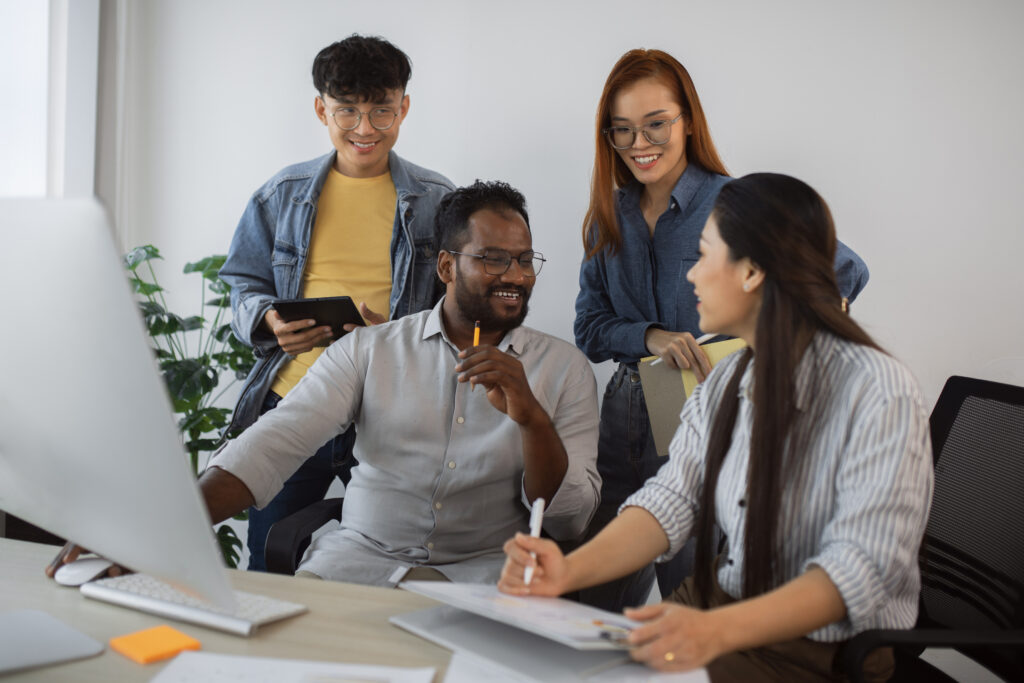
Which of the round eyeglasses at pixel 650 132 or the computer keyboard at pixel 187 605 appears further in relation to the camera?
the round eyeglasses at pixel 650 132

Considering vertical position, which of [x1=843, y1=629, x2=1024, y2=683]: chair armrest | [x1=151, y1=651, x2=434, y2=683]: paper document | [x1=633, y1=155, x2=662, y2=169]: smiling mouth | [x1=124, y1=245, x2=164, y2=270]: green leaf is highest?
[x1=633, y1=155, x2=662, y2=169]: smiling mouth

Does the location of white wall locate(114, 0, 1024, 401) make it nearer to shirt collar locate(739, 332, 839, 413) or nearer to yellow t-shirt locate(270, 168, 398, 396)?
yellow t-shirt locate(270, 168, 398, 396)

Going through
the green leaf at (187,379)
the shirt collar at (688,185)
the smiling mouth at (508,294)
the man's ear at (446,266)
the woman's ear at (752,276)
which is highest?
the shirt collar at (688,185)

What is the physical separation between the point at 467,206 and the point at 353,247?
461mm

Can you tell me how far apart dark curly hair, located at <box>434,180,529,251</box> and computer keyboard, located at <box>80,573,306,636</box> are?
3.75 ft

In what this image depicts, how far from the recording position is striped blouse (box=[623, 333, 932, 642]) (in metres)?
1.13

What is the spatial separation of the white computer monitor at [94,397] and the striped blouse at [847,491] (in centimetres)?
79

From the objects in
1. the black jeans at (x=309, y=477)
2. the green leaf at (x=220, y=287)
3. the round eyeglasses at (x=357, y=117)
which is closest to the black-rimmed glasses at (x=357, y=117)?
the round eyeglasses at (x=357, y=117)

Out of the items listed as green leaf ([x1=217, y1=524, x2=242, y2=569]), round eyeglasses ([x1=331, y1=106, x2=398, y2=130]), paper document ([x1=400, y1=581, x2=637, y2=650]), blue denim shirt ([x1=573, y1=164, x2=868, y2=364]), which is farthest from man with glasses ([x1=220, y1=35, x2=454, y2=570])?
paper document ([x1=400, y1=581, x2=637, y2=650])

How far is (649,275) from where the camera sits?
229cm

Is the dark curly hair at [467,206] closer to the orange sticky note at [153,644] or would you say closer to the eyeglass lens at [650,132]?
the eyeglass lens at [650,132]

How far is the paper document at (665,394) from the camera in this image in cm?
193

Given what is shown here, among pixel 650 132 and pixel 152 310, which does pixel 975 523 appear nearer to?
pixel 650 132

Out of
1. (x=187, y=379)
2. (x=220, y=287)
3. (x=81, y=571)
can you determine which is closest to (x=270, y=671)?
(x=81, y=571)
